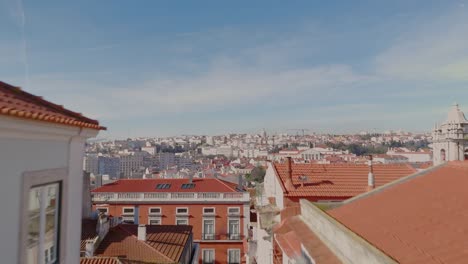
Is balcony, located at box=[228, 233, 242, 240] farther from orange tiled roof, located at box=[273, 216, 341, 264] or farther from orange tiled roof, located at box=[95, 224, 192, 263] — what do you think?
orange tiled roof, located at box=[273, 216, 341, 264]

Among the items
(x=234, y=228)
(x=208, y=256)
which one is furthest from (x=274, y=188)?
(x=208, y=256)

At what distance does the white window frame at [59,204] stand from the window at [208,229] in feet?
92.6

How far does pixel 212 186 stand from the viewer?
34.2m

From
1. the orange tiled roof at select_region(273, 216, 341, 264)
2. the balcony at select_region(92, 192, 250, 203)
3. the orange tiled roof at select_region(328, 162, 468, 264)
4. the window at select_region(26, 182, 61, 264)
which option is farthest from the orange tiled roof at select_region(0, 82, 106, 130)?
the balcony at select_region(92, 192, 250, 203)

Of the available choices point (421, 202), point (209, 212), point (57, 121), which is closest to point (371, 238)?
point (421, 202)

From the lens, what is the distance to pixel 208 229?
32.2m

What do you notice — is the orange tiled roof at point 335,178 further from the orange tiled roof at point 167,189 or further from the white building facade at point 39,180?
the orange tiled roof at point 167,189

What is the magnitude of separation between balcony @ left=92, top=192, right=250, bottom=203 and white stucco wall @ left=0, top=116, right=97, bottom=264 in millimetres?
27628

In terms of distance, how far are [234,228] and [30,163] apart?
29.6m

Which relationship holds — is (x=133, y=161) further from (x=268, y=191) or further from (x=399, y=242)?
(x=399, y=242)

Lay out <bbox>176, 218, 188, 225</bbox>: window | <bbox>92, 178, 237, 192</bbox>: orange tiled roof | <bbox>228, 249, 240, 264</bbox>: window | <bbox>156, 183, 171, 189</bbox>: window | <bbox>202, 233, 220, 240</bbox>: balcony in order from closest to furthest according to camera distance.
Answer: <bbox>228, 249, 240, 264</bbox>: window
<bbox>202, 233, 220, 240</bbox>: balcony
<bbox>176, 218, 188, 225</bbox>: window
<bbox>92, 178, 237, 192</bbox>: orange tiled roof
<bbox>156, 183, 171, 189</bbox>: window

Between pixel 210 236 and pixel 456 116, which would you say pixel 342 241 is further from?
pixel 210 236

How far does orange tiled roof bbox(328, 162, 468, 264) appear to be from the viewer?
4.47m

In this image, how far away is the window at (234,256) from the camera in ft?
104
